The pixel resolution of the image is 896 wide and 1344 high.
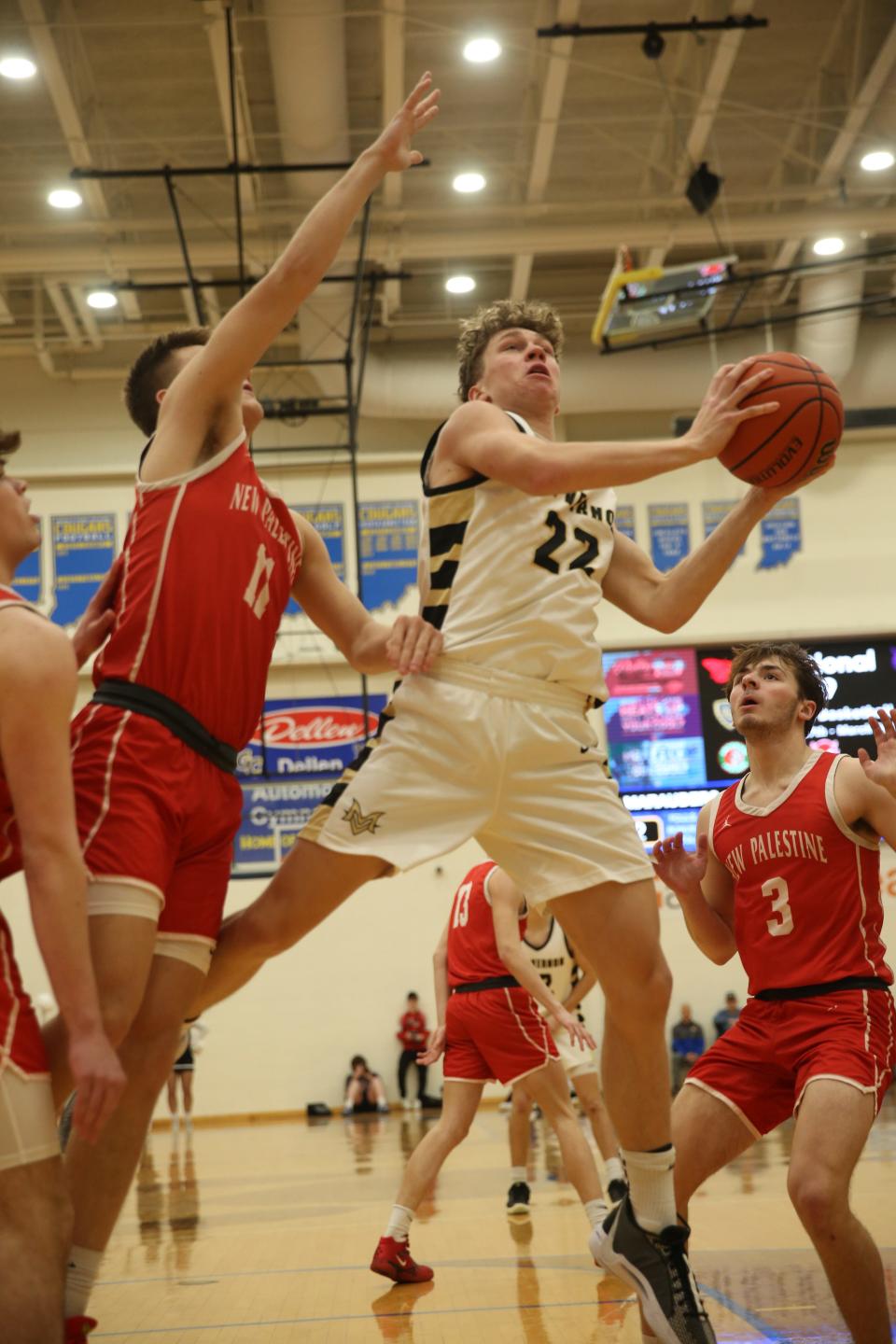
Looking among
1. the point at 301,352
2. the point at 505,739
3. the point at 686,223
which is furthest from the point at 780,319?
the point at 505,739

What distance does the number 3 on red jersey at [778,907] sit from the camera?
3.97 m

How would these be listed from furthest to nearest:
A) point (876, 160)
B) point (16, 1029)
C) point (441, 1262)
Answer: point (876, 160)
point (441, 1262)
point (16, 1029)

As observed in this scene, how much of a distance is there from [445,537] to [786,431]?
2.77ft

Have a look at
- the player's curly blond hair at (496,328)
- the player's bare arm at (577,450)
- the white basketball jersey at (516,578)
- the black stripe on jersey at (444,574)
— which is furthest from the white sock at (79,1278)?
the player's curly blond hair at (496,328)

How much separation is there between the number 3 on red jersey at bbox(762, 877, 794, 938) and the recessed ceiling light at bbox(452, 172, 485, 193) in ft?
38.4

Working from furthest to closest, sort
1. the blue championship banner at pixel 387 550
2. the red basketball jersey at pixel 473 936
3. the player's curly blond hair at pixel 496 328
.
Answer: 1. the blue championship banner at pixel 387 550
2. the red basketball jersey at pixel 473 936
3. the player's curly blond hair at pixel 496 328

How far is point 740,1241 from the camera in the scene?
5520 mm

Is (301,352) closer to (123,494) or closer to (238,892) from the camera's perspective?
(123,494)

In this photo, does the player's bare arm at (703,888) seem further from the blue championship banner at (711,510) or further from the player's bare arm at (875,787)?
the blue championship banner at (711,510)

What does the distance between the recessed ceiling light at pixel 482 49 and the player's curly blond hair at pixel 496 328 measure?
31.4ft

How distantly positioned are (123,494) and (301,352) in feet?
9.94

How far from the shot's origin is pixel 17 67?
40.0 feet

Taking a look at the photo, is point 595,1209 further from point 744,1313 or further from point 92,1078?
point 92,1078

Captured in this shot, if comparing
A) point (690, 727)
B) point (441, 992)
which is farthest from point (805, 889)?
point (690, 727)
